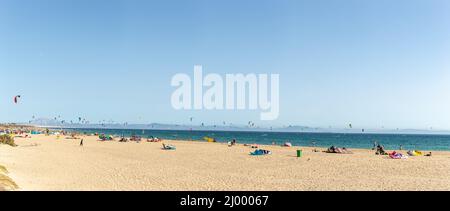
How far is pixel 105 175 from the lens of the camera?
19.8 m

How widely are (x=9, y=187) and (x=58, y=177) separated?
6584 millimetres
